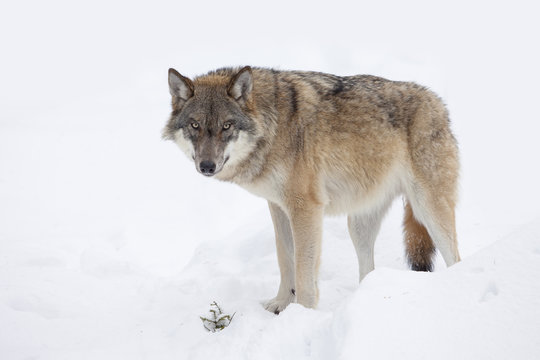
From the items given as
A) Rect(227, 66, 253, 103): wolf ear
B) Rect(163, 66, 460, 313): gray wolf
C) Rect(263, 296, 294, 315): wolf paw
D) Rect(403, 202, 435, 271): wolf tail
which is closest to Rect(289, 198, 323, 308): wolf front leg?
Rect(163, 66, 460, 313): gray wolf

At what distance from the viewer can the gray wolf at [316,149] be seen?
3605 millimetres

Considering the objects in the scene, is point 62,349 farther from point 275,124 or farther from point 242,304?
point 275,124

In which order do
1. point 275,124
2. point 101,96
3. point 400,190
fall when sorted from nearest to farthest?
point 275,124 < point 400,190 < point 101,96

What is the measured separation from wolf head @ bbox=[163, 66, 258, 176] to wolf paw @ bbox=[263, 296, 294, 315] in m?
1.17

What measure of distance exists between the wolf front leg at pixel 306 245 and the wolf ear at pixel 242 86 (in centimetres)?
85

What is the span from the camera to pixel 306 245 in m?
3.66

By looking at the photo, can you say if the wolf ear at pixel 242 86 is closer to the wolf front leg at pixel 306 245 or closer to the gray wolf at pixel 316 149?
the gray wolf at pixel 316 149

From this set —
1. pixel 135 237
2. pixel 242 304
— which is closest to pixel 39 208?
pixel 135 237

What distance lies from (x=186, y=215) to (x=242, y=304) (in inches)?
152

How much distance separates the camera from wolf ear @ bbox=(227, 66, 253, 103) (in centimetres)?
356

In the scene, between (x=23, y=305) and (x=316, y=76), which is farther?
(x=316, y=76)

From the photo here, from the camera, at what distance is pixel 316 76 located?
4164mm

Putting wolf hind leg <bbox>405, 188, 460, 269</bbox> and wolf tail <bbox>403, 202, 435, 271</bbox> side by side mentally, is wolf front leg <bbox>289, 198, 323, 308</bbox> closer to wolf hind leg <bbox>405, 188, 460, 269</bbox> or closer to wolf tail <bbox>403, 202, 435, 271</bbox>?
wolf hind leg <bbox>405, 188, 460, 269</bbox>

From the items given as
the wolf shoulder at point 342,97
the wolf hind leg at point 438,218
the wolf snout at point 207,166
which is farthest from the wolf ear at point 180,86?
the wolf hind leg at point 438,218
